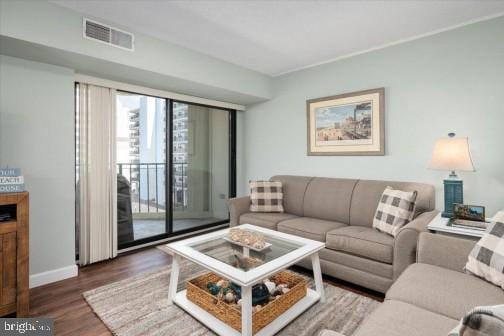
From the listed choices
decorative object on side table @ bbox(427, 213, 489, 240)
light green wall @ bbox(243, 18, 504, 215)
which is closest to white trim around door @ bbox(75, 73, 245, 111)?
light green wall @ bbox(243, 18, 504, 215)

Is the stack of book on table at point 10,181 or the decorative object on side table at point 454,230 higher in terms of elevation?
the stack of book on table at point 10,181

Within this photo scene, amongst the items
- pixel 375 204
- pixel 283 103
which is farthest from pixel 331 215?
pixel 283 103

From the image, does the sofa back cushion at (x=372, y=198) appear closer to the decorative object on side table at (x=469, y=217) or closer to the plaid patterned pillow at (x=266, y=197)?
the decorative object on side table at (x=469, y=217)

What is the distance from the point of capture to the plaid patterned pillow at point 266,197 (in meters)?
3.35

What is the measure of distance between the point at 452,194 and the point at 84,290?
3289 millimetres

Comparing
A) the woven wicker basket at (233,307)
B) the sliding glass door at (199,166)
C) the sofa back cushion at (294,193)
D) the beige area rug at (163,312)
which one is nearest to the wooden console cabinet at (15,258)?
the beige area rug at (163,312)

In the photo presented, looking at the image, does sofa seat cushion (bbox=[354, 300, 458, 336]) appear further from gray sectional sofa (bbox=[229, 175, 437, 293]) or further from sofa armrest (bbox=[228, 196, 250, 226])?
sofa armrest (bbox=[228, 196, 250, 226])

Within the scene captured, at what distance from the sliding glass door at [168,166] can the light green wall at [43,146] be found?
663 mm

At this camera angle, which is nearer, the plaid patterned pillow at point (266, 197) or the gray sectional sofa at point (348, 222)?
the gray sectional sofa at point (348, 222)

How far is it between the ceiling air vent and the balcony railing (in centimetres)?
150

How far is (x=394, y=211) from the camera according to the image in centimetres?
236

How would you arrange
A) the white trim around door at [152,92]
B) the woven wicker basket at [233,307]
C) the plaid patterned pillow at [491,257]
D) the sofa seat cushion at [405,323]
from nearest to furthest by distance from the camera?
1. the sofa seat cushion at [405,323]
2. the plaid patterned pillow at [491,257]
3. the woven wicker basket at [233,307]
4. the white trim around door at [152,92]

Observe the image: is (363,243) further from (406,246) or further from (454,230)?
(454,230)

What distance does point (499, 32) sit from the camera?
7.73 feet
